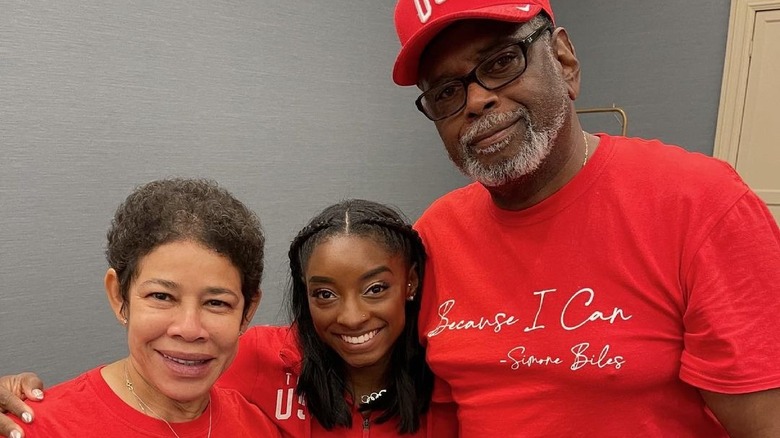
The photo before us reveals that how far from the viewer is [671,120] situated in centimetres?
308

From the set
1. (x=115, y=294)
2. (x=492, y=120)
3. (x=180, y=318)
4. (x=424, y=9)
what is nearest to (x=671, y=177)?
(x=492, y=120)

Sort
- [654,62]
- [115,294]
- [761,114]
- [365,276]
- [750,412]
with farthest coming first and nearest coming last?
1. [654,62]
2. [761,114]
3. [365,276]
4. [115,294]
5. [750,412]

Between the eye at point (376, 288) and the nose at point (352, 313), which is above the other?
the eye at point (376, 288)

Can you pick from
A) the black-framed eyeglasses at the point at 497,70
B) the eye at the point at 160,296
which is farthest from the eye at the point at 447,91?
the eye at the point at 160,296

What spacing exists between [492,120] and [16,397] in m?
0.94

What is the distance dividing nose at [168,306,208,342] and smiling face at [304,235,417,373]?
335 millimetres

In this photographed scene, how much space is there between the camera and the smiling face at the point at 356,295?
1231 mm

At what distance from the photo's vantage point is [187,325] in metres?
0.94

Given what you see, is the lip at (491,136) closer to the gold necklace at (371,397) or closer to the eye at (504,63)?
the eye at (504,63)

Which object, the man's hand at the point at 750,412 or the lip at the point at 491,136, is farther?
the lip at the point at 491,136

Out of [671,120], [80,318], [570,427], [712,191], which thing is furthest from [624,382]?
[671,120]

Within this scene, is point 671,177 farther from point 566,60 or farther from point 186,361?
point 186,361

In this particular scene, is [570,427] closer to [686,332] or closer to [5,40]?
[686,332]

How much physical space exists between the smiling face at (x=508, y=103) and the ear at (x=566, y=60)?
1.6 inches
